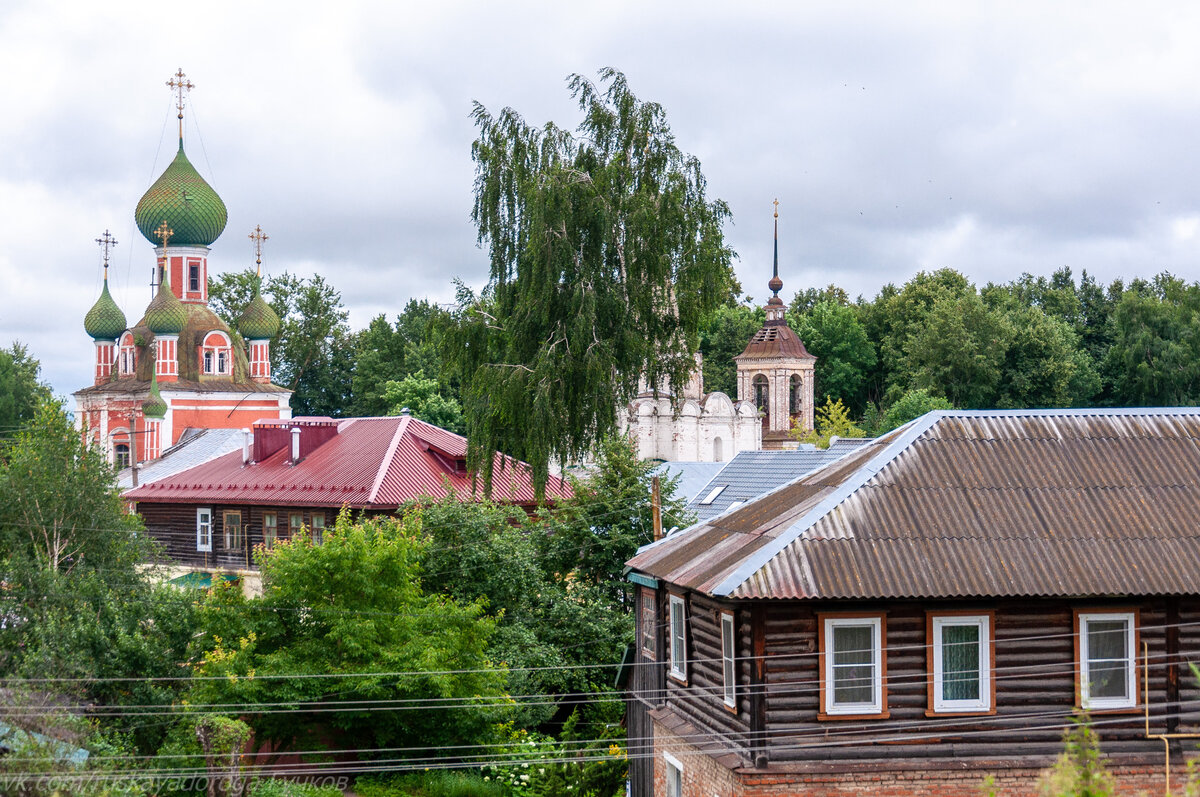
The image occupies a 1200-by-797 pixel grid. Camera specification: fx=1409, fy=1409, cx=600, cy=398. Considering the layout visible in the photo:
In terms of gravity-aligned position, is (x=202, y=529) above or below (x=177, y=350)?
below

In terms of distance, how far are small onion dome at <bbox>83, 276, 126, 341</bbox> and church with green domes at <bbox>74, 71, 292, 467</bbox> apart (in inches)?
1.8

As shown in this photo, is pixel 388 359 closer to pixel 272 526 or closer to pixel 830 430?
pixel 830 430

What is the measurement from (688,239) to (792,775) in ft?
53.9

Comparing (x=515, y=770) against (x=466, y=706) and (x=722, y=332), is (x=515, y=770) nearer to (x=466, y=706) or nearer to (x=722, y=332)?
(x=466, y=706)

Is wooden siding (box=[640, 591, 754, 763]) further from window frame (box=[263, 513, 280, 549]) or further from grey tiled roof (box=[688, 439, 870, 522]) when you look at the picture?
window frame (box=[263, 513, 280, 549])

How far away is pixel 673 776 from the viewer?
1925 centimetres

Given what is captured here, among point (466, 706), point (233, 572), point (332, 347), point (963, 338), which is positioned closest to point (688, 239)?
point (466, 706)

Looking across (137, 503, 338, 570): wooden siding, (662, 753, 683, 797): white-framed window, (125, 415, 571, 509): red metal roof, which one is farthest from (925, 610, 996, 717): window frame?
(137, 503, 338, 570): wooden siding

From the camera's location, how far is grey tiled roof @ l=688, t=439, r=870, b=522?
3041 cm

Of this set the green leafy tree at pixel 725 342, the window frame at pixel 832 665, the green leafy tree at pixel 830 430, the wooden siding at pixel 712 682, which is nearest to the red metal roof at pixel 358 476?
the wooden siding at pixel 712 682

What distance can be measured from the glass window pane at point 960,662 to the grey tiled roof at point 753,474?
12576mm

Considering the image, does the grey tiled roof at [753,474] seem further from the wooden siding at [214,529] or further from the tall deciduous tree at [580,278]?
the wooden siding at [214,529]

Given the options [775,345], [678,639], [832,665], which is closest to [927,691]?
[832,665]

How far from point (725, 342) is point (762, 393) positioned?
9.78 metres
